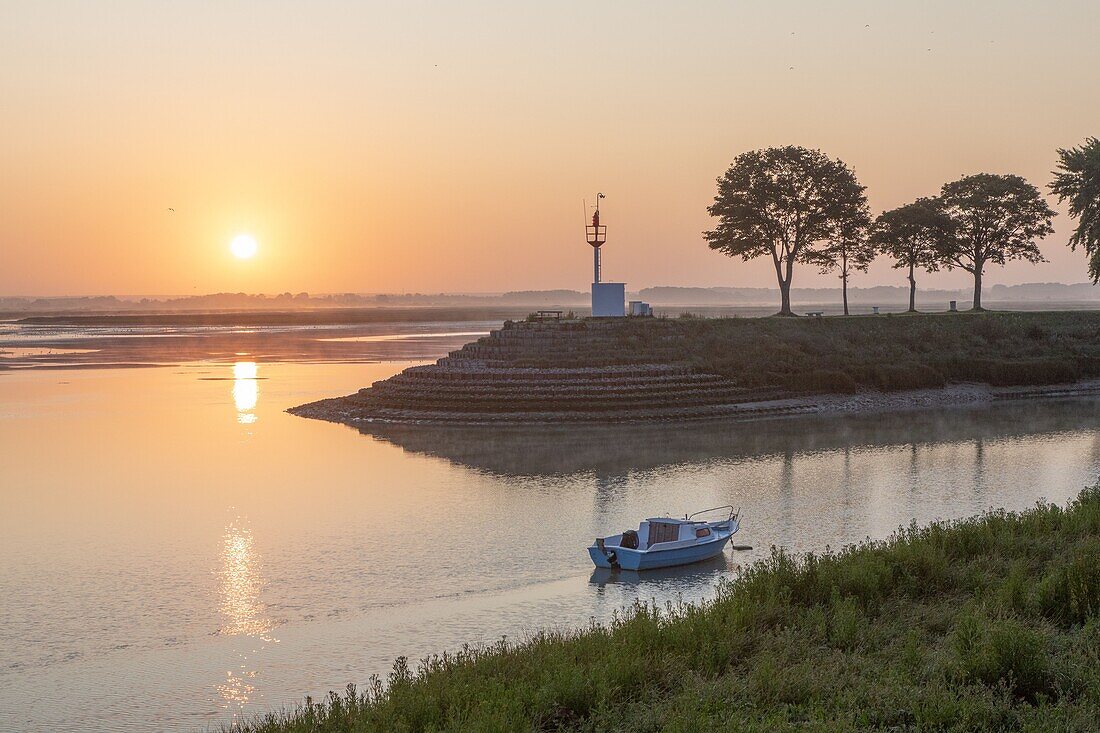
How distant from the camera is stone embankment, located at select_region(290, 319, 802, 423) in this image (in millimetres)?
57969

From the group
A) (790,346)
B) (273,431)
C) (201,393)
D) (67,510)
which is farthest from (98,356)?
(67,510)

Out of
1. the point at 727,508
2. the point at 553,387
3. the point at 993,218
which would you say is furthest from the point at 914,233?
the point at 727,508

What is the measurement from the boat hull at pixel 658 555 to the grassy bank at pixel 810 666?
524 cm

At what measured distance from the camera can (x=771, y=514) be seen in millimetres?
32469

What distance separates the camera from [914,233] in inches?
3752

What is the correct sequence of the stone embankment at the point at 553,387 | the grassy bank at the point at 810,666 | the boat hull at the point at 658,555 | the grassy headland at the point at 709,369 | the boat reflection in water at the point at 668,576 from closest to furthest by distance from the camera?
the grassy bank at the point at 810,666 < the boat reflection in water at the point at 668,576 < the boat hull at the point at 658,555 < the stone embankment at the point at 553,387 < the grassy headland at the point at 709,369

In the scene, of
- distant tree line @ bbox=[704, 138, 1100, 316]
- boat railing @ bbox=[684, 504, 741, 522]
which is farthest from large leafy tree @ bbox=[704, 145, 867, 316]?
boat railing @ bbox=[684, 504, 741, 522]

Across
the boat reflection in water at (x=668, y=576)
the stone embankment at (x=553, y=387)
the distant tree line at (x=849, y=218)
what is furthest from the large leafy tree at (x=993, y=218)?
the boat reflection in water at (x=668, y=576)

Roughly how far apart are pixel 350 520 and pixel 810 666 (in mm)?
19427

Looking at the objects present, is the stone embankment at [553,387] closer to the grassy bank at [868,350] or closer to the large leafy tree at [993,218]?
the grassy bank at [868,350]

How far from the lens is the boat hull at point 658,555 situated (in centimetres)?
2598

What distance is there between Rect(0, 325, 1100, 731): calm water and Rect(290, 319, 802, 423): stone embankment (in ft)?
11.6

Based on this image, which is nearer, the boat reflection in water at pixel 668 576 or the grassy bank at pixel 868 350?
the boat reflection in water at pixel 668 576

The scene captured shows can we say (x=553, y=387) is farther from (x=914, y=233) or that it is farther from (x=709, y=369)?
(x=914, y=233)
